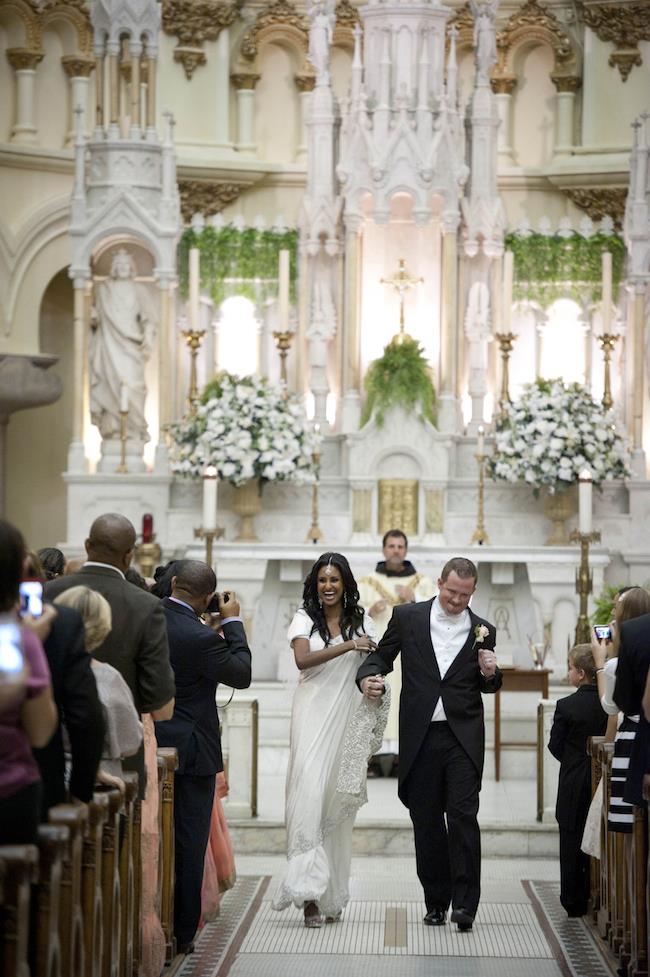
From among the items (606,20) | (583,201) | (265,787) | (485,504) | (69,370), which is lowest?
(265,787)

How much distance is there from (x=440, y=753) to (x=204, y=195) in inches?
374

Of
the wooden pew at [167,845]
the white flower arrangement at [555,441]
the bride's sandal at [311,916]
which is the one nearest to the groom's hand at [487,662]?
the bride's sandal at [311,916]

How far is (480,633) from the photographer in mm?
8008

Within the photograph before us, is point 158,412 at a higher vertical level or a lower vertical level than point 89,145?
lower

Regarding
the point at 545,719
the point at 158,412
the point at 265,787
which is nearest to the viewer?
the point at 545,719

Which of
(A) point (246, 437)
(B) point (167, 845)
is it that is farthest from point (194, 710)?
(A) point (246, 437)

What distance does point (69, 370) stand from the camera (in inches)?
666

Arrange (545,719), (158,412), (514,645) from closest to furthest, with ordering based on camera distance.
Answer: (545,719) < (514,645) < (158,412)

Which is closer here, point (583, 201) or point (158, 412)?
point (158, 412)

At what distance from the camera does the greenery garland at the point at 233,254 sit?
15.2 metres

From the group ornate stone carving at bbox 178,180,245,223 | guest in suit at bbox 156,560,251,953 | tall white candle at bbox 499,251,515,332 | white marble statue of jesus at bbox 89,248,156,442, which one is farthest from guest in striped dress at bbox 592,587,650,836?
ornate stone carving at bbox 178,180,245,223

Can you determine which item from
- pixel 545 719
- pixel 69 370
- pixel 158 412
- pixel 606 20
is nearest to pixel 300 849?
pixel 545 719

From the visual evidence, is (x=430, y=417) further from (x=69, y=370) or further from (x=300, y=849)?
(x=300, y=849)

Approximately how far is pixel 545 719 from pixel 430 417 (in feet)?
14.5
